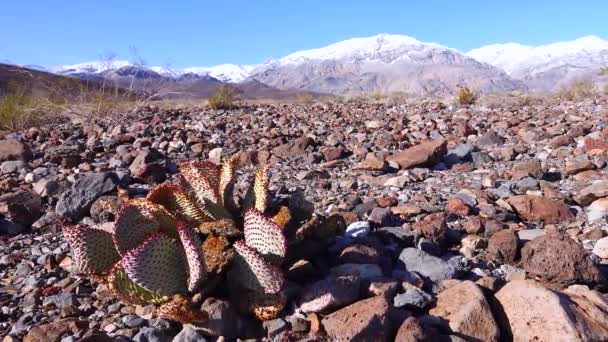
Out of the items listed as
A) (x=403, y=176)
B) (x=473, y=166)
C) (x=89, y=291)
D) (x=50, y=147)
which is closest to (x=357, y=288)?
(x=89, y=291)

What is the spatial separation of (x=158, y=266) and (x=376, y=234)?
5.18 ft

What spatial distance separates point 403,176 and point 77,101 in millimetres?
9862

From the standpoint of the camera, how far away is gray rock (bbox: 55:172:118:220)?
4465mm

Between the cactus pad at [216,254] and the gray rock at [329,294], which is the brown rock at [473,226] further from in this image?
the cactus pad at [216,254]

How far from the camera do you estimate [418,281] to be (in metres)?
2.96

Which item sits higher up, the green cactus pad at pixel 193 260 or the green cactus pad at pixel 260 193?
the green cactus pad at pixel 260 193

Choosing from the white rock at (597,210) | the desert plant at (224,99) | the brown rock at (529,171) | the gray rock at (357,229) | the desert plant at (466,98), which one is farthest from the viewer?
the desert plant at (224,99)

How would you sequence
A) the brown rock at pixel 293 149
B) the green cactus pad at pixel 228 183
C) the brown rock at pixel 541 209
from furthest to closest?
the brown rock at pixel 293 149 → the brown rock at pixel 541 209 → the green cactus pad at pixel 228 183

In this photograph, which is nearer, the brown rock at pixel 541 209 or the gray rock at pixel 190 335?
the gray rock at pixel 190 335

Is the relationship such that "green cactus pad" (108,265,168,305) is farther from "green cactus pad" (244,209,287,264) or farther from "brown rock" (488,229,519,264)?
"brown rock" (488,229,519,264)

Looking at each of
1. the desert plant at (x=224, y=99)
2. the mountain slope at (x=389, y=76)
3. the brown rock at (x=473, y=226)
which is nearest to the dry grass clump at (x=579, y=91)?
the desert plant at (x=224, y=99)

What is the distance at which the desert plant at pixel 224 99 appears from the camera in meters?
14.8

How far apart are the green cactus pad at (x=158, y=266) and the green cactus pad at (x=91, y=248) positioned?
0.34 metres

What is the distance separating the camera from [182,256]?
8.93 ft
